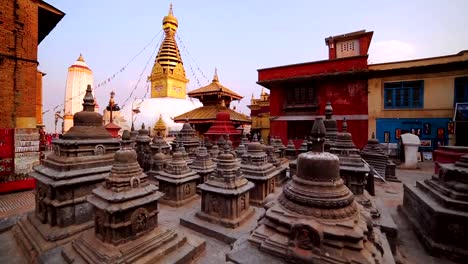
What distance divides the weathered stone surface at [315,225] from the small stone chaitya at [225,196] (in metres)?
2.57

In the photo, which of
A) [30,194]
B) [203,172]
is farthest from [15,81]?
[203,172]

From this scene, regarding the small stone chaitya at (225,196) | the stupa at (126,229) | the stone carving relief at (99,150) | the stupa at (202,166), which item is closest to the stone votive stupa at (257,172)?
the small stone chaitya at (225,196)

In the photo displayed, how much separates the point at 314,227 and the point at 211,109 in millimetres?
17809

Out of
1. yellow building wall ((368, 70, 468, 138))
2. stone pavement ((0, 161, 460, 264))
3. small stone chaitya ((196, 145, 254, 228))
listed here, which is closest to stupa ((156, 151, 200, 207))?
stone pavement ((0, 161, 460, 264))

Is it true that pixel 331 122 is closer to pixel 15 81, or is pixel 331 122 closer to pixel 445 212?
pixel 445 212

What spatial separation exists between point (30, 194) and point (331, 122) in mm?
12698

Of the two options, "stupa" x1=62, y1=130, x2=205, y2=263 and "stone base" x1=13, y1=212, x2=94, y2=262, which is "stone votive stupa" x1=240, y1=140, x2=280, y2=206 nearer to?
"stupa" x1=62, y1=130, x2=205, y2=263

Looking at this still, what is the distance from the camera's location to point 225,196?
18.1 feet

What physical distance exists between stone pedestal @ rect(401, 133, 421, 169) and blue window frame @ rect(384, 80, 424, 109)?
8.66 ft

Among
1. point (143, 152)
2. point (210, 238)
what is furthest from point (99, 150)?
point (143, 152)

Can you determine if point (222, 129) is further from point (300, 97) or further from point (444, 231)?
point (444, 231)

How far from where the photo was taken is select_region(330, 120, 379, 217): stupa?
5.37 meters

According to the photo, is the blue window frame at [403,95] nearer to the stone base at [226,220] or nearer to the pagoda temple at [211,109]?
the pagoda temple at [211,109]

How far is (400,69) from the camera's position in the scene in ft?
44.6
